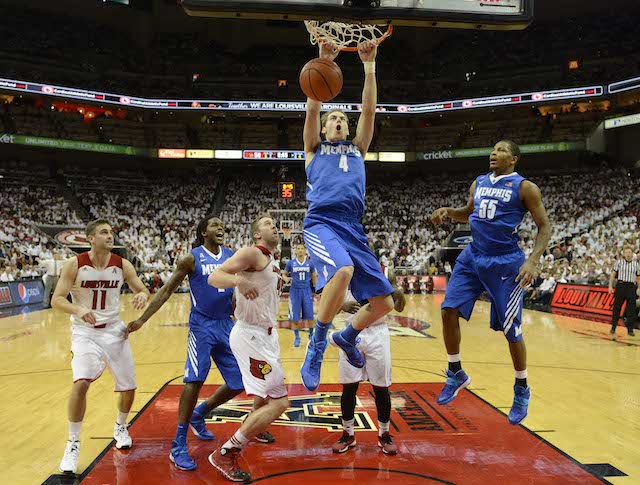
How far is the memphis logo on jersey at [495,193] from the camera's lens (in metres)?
4.61

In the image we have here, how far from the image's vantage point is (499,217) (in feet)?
15.1

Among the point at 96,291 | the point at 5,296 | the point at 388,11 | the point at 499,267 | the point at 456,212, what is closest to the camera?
the point at 388,11

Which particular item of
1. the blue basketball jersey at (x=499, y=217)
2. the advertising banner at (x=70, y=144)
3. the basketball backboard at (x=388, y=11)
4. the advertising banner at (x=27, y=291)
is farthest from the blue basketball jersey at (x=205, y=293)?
the advertising banner at (x=70, y=144)

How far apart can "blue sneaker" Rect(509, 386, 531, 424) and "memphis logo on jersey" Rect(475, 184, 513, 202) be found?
1606 millimetres

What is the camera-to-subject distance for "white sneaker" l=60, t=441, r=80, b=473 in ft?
13.7

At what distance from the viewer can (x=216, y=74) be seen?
113 feet

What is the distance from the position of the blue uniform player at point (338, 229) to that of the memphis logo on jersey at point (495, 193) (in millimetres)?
1105

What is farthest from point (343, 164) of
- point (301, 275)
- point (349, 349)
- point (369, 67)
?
point (301, 275)

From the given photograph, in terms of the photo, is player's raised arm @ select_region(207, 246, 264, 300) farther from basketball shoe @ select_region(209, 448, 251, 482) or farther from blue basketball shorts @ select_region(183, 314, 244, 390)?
basketball shoe @ select_region(209, 448, 251, 482)

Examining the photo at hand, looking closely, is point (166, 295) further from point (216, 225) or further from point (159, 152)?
point (159, 152)

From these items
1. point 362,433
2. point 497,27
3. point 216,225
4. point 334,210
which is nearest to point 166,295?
point 216,225

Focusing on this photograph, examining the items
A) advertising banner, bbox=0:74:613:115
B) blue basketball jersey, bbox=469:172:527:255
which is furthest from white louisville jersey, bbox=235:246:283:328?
advertising banner, bbox=0:74:613:115

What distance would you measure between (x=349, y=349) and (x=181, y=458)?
1.59 m

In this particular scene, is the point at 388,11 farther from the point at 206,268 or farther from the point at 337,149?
the point at 206,268
